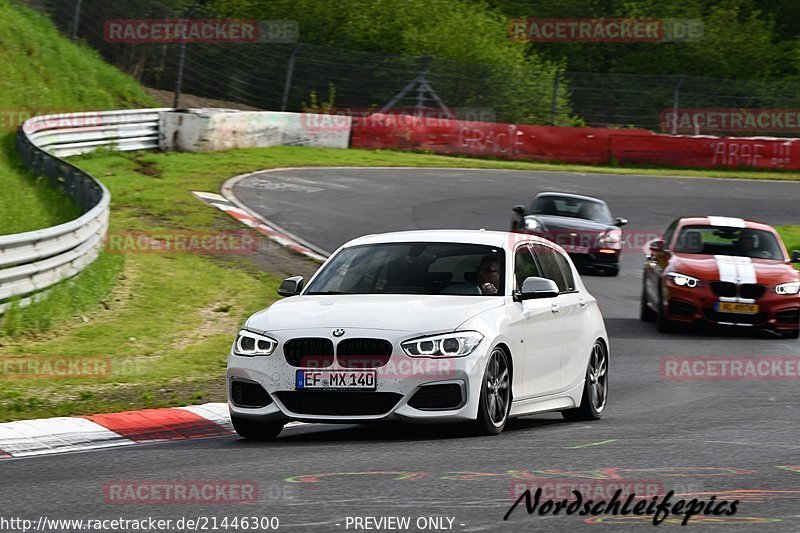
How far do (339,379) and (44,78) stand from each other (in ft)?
92.0

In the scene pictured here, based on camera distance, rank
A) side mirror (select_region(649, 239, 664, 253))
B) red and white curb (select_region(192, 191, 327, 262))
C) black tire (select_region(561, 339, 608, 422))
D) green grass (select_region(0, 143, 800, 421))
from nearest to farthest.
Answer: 1. black tire (select_region(561, 339, 608, 422))
2. green grass (select_region(0, 143, 800, 421))
3. side mirror (select_region(649, 239, 664, 253))
4. red and white curb (select_region(192, 191, 327, 262))

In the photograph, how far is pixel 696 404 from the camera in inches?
458

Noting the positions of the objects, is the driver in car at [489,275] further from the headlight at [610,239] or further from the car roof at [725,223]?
the headlight at [610,239]

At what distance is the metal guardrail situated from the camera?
13945 mm

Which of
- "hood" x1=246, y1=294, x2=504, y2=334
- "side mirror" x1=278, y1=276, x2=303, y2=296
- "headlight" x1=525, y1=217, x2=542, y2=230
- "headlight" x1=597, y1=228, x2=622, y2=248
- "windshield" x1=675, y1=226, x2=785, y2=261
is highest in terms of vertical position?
"hood" x1=246, y1=294, x2=504, y2=334

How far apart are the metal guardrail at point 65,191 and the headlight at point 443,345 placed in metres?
6.39

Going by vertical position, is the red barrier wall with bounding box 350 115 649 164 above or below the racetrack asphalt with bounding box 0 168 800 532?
below

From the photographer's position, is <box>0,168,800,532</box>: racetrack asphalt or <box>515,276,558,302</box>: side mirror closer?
<box>0,168,800,532</box>: racetrack asphalt

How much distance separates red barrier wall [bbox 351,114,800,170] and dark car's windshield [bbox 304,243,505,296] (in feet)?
93.7

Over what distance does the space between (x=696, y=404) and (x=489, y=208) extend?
17418 mm

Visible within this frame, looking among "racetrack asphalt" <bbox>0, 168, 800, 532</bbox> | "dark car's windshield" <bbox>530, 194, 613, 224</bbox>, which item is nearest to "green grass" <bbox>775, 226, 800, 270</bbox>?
"dark car's windshield" <bbox>530, 194, 613, 224</bbox>

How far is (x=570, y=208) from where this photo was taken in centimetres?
2411

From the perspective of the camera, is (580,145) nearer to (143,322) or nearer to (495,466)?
(143,322)

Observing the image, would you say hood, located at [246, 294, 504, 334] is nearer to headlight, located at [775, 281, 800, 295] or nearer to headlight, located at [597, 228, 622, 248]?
headlight, located at [775, 281, 800, 295]
